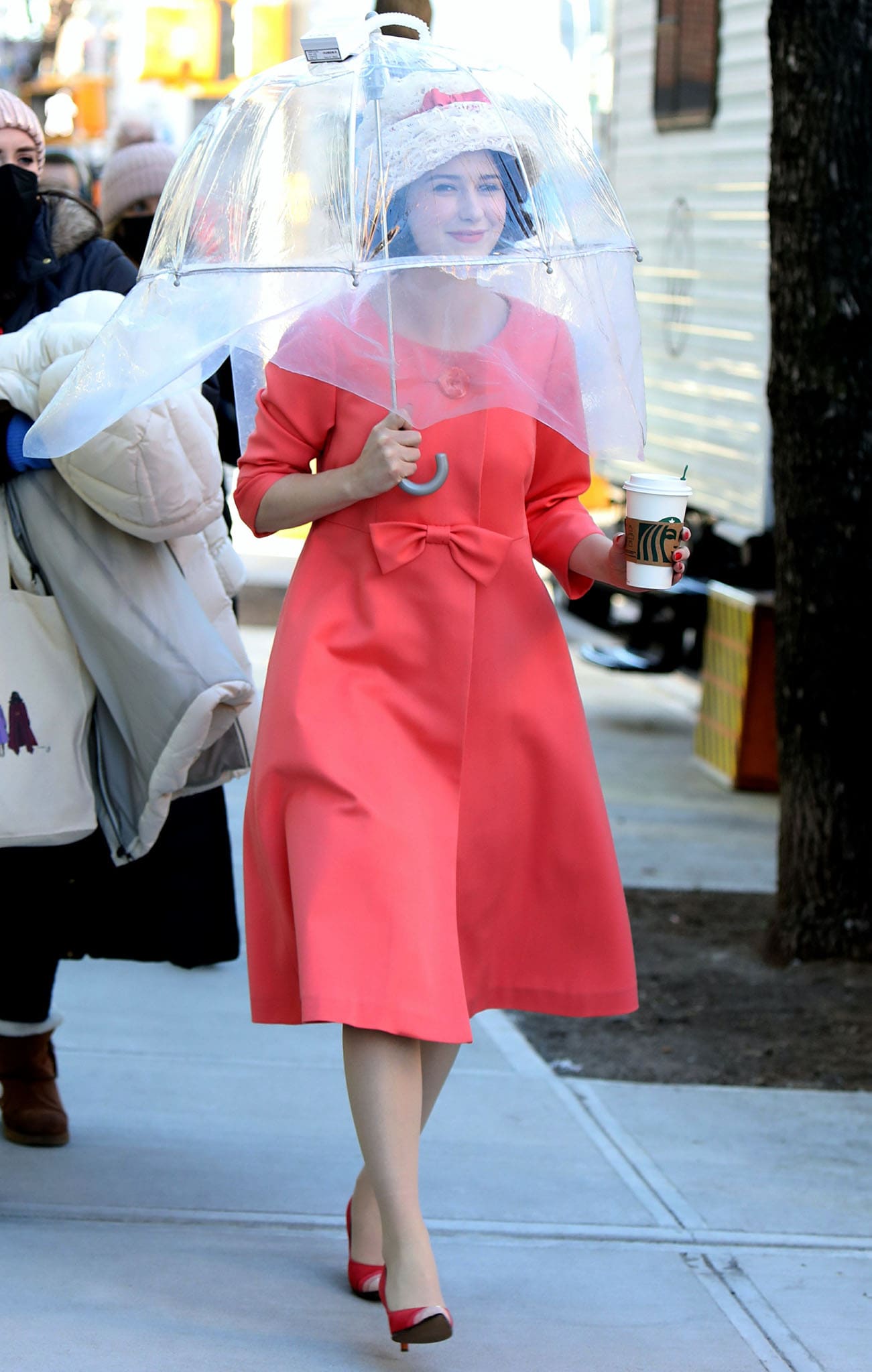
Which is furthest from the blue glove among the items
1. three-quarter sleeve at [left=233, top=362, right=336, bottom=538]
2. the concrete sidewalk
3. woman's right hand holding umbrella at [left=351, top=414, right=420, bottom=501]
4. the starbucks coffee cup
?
the concrete sidewalk

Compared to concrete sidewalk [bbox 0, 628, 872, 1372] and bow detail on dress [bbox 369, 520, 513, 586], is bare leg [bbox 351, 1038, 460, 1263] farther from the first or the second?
bow detail on dress [bbox 369, 520, 513, 586]

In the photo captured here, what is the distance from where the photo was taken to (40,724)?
316 cm

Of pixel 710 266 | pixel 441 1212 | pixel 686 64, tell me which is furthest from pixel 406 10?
pixel 686 64

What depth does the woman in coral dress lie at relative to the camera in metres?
2.69

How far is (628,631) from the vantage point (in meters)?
10.8

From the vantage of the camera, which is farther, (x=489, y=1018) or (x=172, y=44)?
(x=172, y=44)

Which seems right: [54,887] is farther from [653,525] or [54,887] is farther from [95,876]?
[653,525]

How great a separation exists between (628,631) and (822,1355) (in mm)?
8020

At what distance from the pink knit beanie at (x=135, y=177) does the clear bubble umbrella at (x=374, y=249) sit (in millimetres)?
2755

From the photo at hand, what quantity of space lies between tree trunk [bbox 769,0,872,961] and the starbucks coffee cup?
108 inches

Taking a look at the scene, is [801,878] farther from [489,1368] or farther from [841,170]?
[489,1368]

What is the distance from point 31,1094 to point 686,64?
8781 mm

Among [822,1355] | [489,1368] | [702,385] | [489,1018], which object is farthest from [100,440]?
[702,385]

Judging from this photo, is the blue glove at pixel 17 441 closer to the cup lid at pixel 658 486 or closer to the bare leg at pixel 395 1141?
the cup lid at pixel 658 486
